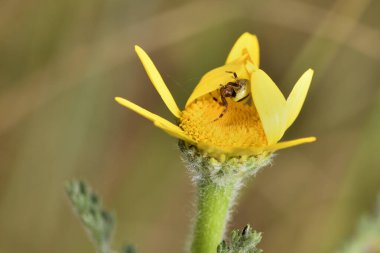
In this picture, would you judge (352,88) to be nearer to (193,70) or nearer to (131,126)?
(193,70)

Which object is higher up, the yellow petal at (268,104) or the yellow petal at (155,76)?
the yellow petal at (155,76)

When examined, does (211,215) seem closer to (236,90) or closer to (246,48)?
(236,90)

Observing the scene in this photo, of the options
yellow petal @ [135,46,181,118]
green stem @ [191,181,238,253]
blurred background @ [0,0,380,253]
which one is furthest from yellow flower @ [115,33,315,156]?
blurred background @ [0,0,380,253]

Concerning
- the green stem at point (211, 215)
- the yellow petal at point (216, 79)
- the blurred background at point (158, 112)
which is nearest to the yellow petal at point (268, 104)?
the yellow petal at point (216, 79)

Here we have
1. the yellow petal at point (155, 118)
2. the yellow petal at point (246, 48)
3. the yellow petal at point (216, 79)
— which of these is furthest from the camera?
the yellow petal at point (246, 48)

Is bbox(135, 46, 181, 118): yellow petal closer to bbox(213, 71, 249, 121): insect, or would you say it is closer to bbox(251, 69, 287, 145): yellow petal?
bbox(213, 71, 249, 121): insect

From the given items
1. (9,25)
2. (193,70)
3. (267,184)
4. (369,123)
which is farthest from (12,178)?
(369,123)

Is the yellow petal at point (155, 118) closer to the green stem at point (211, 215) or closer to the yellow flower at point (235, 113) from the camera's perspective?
the yellow flower at point (235, 113)
